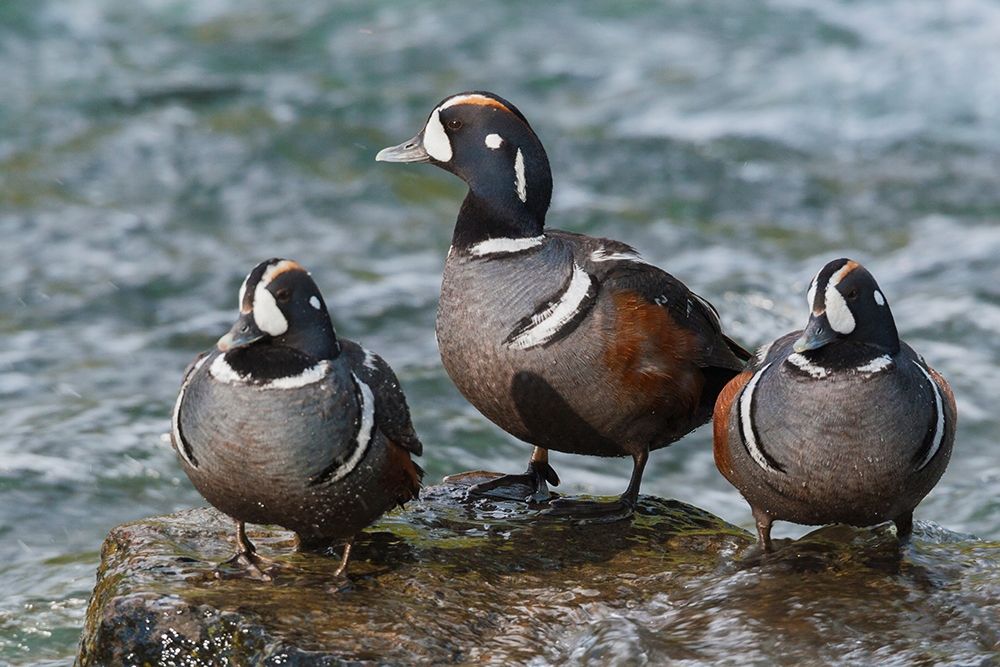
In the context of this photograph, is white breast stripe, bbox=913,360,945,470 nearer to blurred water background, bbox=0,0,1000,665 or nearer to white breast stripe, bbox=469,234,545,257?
white breast stripe, bbox=469,234,545,257

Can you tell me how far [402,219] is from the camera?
46.9ft

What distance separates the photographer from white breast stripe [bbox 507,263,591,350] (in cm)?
686

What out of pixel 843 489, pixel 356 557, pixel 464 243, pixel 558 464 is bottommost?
pixel 558 464

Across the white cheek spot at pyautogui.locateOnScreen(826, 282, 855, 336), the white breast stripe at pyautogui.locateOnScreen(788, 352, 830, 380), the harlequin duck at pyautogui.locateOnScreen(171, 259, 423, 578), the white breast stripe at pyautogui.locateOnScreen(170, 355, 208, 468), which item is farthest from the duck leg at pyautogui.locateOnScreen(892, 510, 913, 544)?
the white breast stripe at pyautogui.locateOnScreen(170, 355, 208, 468)

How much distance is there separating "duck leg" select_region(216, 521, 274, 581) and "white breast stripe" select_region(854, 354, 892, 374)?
97.4 inches

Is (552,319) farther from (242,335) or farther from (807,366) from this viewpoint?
(242,335)

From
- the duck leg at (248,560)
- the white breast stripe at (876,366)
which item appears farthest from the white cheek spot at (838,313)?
the duck leg at (248,560)

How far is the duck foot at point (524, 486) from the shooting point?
739 centimetres

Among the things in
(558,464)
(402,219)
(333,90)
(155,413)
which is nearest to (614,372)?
(558,464)

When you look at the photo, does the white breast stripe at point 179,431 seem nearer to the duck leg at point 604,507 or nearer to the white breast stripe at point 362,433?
the white breast stripe at point 362,433

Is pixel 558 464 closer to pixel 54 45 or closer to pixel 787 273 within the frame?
pixel 787 273

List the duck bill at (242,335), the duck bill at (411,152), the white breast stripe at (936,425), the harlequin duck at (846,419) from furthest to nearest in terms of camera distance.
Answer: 1. the duck bill at (411,152)
2. the white breast stripe at (936,425)
3. the harlequin duck at (846,419)
4. the duck bill at (242,335)

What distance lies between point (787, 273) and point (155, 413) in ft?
18.3

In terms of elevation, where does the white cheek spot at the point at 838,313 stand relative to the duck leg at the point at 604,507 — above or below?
above
